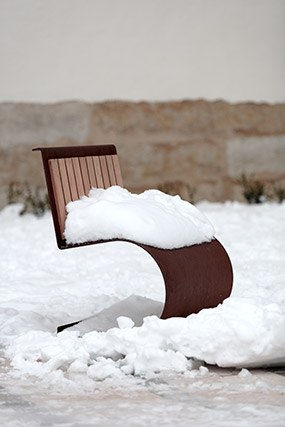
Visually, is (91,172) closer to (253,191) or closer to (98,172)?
(98,172)

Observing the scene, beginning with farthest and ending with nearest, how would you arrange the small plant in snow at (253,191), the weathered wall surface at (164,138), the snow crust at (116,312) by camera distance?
1. the small plant in snow at (253,191)
2. the weathered wall surface at (164,138)
3. the snow crust at (116,312)

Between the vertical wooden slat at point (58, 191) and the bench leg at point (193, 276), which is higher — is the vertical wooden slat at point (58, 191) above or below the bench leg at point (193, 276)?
above

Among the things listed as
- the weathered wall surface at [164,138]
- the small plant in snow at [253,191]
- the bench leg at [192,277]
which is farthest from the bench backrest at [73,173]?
the small plant in snow at [253,191]

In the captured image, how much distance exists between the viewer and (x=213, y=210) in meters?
5.67

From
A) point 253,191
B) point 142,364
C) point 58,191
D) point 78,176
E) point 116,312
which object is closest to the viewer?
point 142,364

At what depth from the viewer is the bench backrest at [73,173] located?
2730 millimetres

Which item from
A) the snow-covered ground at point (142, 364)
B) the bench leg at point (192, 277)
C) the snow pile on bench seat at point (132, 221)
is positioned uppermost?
the snow pile on bench seat at point (132, 221)

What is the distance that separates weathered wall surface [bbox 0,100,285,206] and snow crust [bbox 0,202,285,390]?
2.67ft

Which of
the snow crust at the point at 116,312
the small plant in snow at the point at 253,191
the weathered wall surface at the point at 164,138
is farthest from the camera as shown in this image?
the small plant in snow at the point at 253,191

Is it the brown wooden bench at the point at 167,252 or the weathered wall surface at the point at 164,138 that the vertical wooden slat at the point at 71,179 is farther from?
the weathered wall surface at the point at 164,138

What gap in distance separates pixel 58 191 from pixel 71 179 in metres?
0.10

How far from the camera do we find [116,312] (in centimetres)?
297

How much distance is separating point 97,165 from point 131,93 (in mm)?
2978

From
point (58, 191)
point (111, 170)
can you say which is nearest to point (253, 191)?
point (111, 170)
